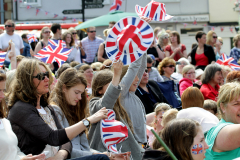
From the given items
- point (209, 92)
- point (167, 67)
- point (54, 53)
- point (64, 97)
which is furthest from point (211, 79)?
point (64, 97)

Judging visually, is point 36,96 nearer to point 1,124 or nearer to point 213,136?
point 1,124

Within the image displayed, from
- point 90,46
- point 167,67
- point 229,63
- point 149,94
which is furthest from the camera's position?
point 90,46

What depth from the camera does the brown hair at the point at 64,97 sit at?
3523 millimetres

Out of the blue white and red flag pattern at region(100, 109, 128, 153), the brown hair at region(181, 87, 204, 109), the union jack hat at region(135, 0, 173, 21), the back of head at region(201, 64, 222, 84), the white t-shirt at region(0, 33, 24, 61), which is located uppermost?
the union jack hat at region(135, 0, 173, 21)

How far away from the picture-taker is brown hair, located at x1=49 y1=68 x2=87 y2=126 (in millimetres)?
3523

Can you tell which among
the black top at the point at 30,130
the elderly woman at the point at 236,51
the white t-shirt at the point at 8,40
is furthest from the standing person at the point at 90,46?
the black top at the point at 30,130

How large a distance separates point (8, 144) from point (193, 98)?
2624 mm

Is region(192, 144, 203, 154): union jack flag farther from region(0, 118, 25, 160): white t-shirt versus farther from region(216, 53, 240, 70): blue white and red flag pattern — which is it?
region(216, 53, 240, 70): blue white and red flag pattern

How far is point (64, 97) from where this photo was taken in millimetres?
3600

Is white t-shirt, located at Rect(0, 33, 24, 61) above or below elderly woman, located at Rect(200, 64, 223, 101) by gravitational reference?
above

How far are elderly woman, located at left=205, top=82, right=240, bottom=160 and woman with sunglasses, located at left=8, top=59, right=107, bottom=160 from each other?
3.39 ft

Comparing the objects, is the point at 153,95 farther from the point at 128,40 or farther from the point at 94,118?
the point at 94,118

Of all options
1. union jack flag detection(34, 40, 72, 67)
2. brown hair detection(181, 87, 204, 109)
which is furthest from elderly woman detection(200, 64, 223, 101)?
union jack flag detection(34, 40, 72, 67)

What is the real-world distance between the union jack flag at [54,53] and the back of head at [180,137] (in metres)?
3.90
